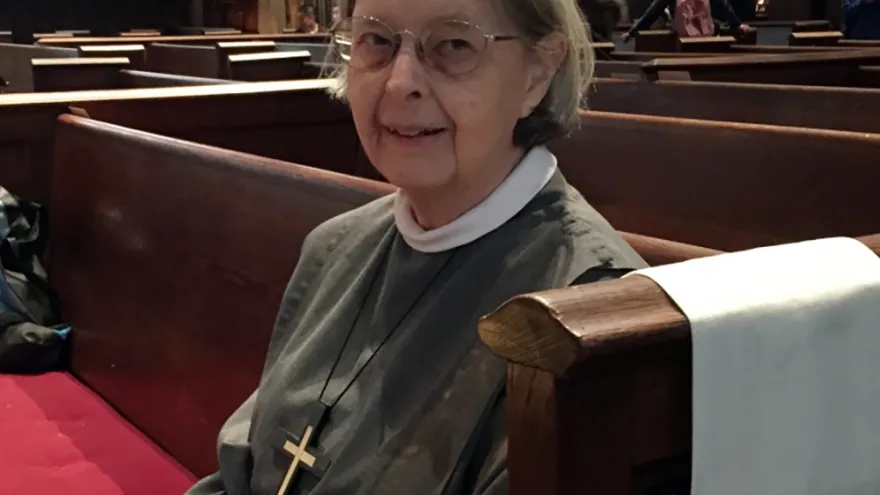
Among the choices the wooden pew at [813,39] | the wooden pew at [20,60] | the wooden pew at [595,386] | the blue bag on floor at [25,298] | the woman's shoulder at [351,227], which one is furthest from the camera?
the wooden pew at [813,39]

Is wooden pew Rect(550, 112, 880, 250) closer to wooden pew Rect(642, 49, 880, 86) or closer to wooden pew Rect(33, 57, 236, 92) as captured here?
wooden pew Rect(642, 49, 880, 86)

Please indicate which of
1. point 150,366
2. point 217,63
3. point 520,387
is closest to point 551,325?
point 520,387

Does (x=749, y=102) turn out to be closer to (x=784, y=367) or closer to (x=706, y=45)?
(x=784, y=367)

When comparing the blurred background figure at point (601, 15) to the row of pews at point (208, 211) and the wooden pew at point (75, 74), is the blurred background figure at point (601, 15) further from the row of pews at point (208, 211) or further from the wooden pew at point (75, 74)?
the row of pews at point (208, 211)

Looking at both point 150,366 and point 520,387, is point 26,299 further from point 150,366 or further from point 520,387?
point 520,387

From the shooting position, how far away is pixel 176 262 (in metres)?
2.14

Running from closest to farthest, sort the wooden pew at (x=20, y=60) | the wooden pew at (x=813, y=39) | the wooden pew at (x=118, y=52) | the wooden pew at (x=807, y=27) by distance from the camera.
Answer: the wooden pew at (x=118, y=52) < the wooden pew at (x=20, y=60) < the wooden pew at (x=813, y=39) < the wooden pew at (x=807, y=27)

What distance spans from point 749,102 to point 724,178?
769 millimetres

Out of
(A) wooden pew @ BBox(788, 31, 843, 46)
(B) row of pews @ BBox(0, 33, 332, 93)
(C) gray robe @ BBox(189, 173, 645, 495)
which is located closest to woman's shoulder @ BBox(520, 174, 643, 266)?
(C) gray robe @ BBox(189, 173, 645, 495)

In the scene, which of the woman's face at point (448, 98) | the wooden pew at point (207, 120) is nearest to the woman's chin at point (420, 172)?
the woman's face at point (448, 98)

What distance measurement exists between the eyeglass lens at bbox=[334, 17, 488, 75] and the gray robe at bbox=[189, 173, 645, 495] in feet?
0.54

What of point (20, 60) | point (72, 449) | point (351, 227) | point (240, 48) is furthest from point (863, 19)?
point (351, 227)

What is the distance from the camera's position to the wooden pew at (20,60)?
5.57m

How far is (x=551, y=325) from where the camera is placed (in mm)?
658
